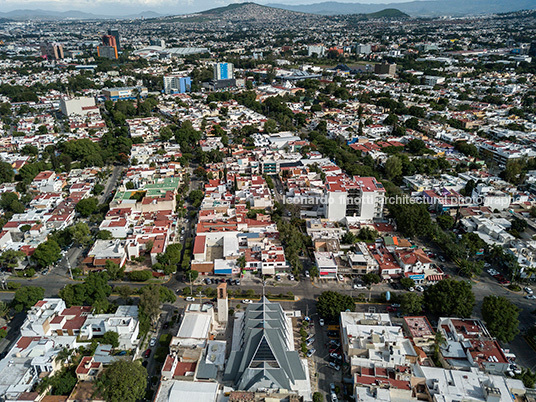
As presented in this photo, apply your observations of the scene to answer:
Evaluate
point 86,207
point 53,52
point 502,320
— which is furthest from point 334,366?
point 53,52

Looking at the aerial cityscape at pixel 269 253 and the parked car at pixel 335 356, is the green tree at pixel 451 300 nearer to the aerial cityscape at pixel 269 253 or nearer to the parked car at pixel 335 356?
the aerial cityscape at pixel 269 253

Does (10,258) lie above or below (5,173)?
below

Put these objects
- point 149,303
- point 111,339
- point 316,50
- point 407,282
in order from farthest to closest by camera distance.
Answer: point 316,50, point 407,282, point 149,303, point 111,339

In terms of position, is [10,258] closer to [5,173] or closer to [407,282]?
[5,173]

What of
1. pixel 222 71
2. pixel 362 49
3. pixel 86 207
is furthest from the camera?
pixel 362 49

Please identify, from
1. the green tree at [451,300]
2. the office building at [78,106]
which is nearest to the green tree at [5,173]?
the office building at [78,106]

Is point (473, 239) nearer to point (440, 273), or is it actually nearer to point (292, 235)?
point (440, 273)
